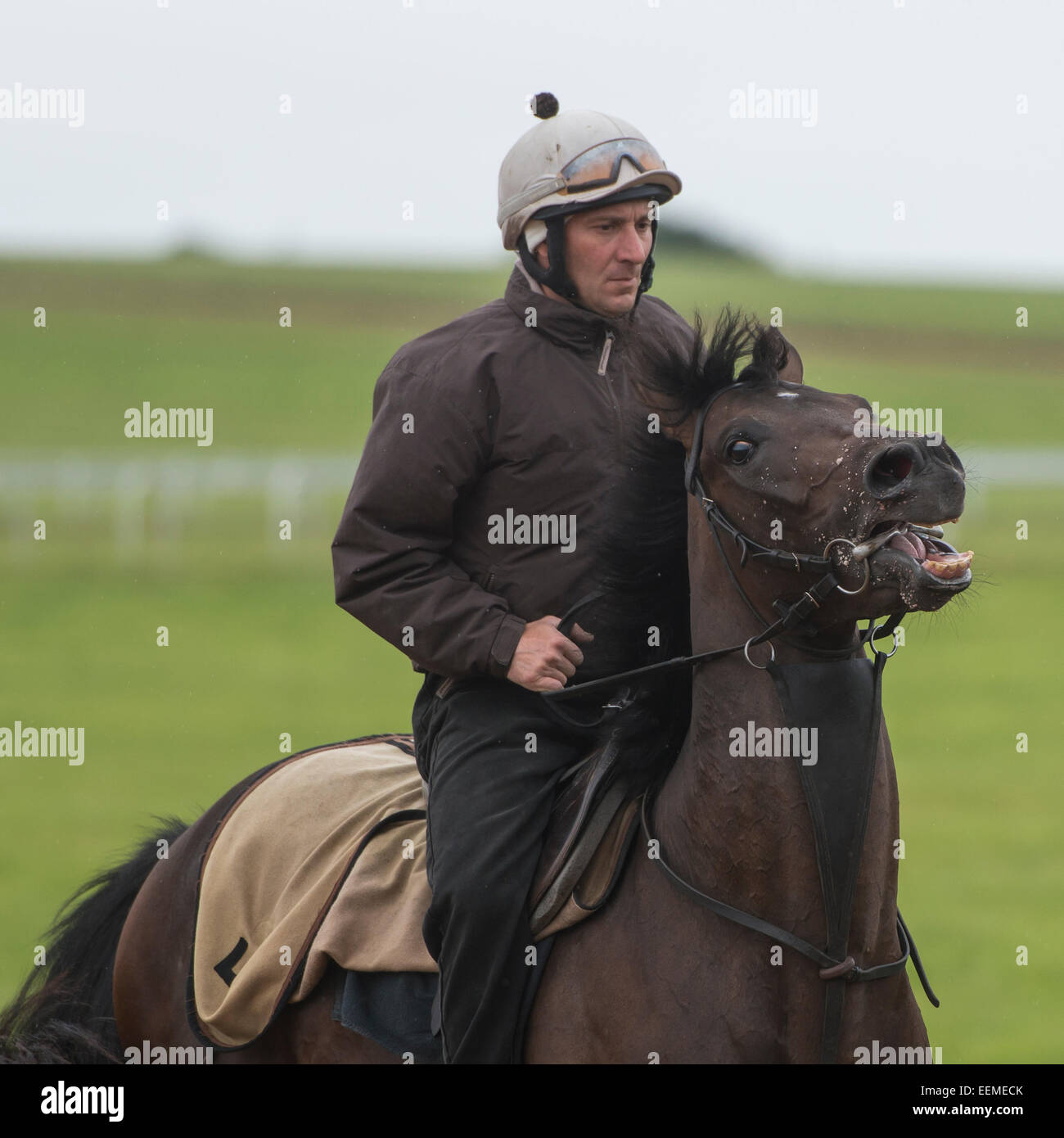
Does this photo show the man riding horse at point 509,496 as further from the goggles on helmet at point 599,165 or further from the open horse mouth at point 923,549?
the open horse mouth at point 923,549

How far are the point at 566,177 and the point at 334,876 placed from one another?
231cm

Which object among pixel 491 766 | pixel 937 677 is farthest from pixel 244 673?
pixel 491 766

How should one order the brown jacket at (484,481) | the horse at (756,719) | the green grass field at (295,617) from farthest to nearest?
the green grass field at (295,617), the brown jacket at (484,481), the horse at (756,719)

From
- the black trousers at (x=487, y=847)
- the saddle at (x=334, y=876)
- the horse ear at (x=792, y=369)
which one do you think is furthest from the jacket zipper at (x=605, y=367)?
the saddle at (x=334, y=876)

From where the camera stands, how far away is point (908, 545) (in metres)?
3.80

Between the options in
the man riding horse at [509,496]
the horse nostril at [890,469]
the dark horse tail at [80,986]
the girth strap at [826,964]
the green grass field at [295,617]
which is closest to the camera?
the horse nostril at [890,469]

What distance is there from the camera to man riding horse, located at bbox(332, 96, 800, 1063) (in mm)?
4449

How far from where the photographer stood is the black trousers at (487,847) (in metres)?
4.35

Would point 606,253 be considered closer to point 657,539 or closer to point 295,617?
point 657,539

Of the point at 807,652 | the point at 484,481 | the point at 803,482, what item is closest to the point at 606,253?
the point at 484,481

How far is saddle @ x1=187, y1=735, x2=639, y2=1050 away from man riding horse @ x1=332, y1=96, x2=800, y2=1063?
0.14m

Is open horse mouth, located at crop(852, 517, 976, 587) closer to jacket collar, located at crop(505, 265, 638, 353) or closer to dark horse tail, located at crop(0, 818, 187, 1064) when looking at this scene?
jacket collar, located at crop(505, 265, 638, 353)

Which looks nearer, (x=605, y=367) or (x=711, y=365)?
(x=711, y=365)

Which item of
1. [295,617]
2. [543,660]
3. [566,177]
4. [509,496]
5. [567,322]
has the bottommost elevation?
[295,617]
